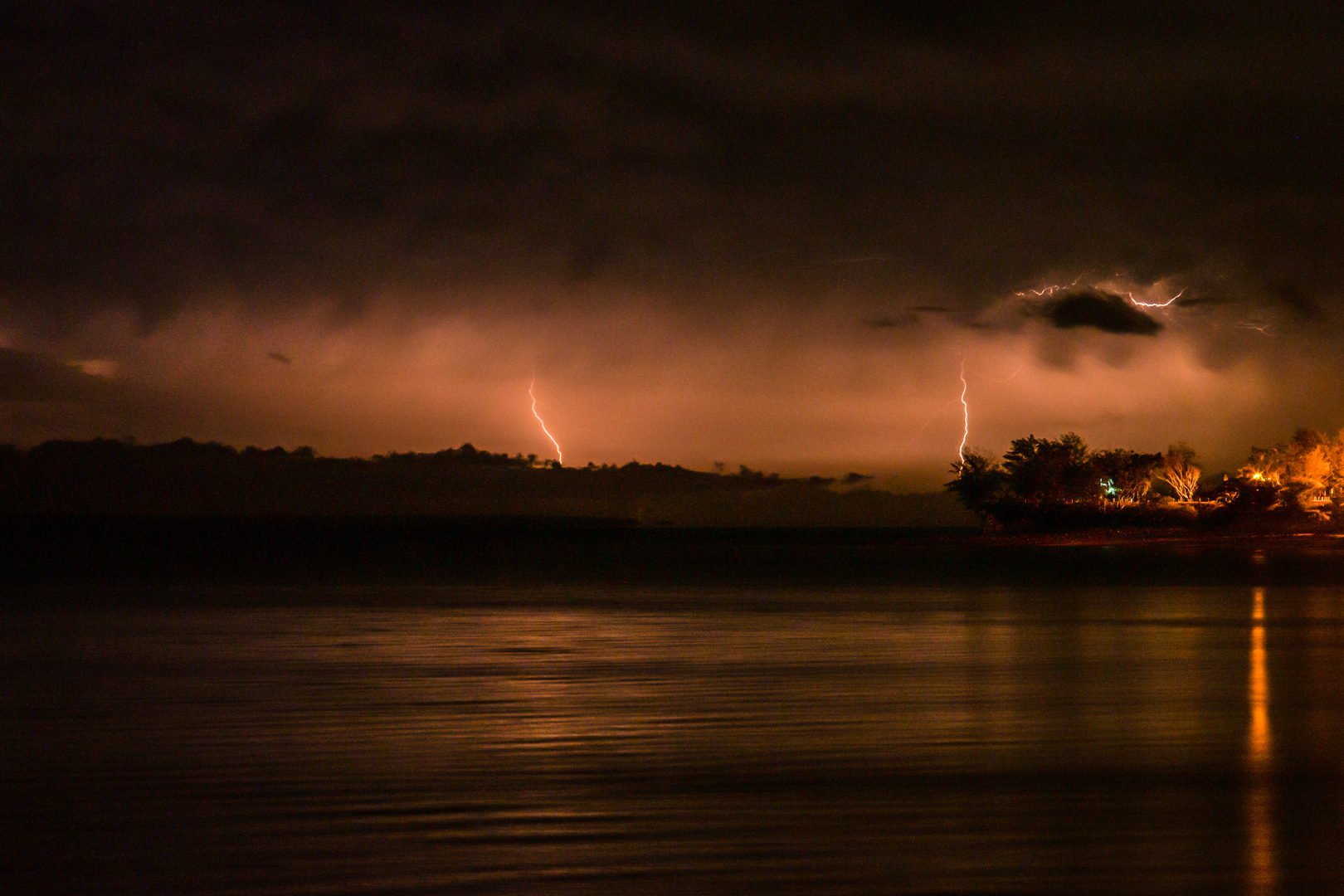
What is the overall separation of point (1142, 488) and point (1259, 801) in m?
140

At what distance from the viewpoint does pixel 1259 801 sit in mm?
11680

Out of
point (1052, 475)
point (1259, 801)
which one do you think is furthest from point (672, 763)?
A: point (1052, 475)

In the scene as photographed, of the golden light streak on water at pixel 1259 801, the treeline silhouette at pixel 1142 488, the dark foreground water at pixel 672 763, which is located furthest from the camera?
the treeline silhouette at pixel 1142 488

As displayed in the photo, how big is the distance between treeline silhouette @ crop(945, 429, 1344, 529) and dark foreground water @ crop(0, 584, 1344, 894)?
112 metres

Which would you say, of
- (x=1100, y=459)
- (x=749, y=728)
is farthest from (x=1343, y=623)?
(x=1100, y=459)

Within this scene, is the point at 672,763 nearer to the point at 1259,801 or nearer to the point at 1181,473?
the point at 1259,801

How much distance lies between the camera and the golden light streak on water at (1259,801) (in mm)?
9258

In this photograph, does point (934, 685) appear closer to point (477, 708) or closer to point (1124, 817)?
point (477, 708)

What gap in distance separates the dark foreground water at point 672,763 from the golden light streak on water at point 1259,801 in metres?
0.04

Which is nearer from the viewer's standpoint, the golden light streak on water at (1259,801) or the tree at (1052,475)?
the golden light streak on water at (1259,801)

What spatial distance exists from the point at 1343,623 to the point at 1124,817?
2420 cm

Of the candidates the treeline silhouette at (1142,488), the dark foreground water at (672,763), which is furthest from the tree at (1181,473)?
the dark foreground water at (672,763)

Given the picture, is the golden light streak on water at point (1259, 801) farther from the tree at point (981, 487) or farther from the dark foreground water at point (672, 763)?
the tree at point (981, 487)

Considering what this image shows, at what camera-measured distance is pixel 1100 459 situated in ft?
463
